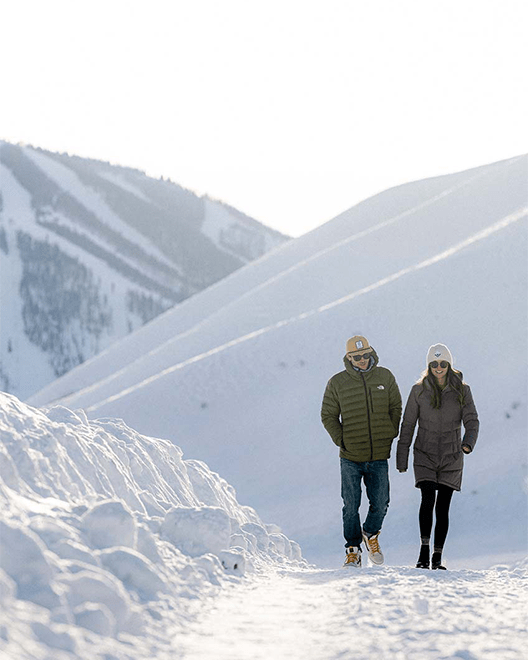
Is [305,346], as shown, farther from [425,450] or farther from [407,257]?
[425,450]

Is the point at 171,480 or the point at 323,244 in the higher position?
the point at 323,244

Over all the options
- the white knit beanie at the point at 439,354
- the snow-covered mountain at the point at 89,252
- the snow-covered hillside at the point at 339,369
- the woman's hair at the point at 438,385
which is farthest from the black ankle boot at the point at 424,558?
the snow-covered mountain at the point at 89,252

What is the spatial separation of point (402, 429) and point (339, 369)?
822cm

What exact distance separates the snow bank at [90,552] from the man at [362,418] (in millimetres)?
1041

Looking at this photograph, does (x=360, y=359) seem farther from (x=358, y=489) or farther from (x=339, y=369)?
(x=339, y=369)

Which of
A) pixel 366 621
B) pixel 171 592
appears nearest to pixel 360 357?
pixel 366 621

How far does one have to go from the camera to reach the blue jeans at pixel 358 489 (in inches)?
215

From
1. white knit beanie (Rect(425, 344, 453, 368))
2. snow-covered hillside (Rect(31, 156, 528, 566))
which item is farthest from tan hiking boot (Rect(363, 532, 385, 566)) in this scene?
snow-covered hillside (Rect(31, 156, 528, 566))

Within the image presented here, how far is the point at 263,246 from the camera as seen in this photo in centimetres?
10238

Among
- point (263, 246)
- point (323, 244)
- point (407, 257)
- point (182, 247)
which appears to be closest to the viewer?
point (407, 257)

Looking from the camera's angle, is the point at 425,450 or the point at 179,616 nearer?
the point at 179,616

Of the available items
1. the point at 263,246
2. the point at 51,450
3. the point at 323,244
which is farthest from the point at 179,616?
the point at 263,246

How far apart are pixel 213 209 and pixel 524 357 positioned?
9425 cm

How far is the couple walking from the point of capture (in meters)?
5.24
